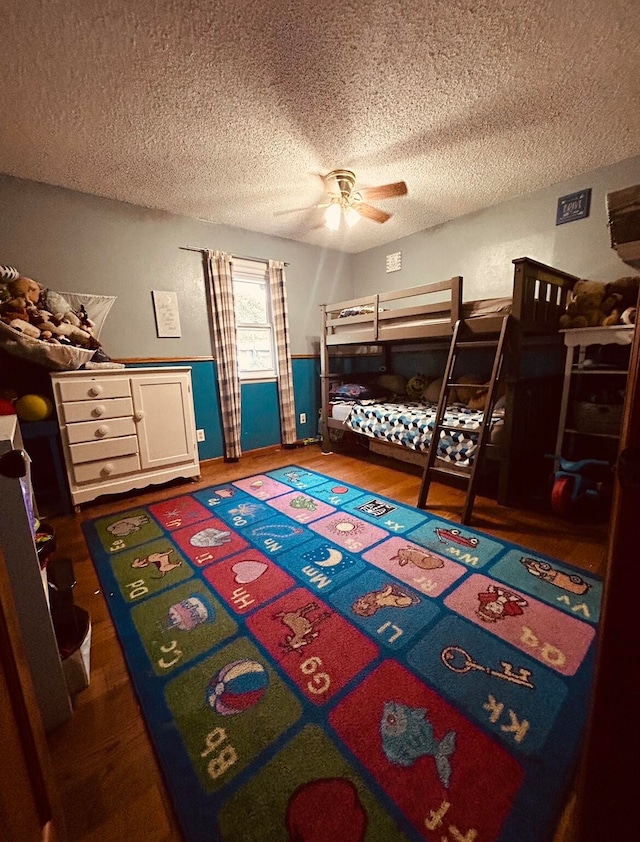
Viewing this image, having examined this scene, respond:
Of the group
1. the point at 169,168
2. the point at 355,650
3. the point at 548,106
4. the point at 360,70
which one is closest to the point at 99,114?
the point at 169,168

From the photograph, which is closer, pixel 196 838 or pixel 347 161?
pixel 196 838

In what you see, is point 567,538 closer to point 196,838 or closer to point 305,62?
point 196,838

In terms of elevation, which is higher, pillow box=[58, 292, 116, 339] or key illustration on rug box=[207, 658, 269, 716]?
pillow box=[58, 292, 116, 339]

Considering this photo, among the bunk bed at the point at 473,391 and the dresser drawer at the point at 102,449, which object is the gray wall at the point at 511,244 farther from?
the dresser drawer at the point at 102,449

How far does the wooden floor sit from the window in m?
2.11

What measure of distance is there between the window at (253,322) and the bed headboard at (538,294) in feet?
8.27

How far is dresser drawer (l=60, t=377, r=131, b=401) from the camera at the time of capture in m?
2.29

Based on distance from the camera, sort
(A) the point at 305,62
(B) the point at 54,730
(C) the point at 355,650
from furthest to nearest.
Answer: (A) the point at 305,62 < (C) the point at 355,650 < (B) the point at 54,730

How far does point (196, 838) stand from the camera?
2.41 ft

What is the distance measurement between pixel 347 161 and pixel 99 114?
59.8 inches

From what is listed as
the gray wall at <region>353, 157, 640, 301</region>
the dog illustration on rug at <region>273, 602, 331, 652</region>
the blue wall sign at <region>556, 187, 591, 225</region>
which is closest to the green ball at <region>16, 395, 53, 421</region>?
the dog illustration on rug at <region>273, 602, 331, 652</region>

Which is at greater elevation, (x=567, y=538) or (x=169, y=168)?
(x=169, y=168)

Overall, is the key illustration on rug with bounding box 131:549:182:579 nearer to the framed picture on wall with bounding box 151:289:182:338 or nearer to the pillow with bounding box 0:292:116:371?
the pillow with bounding box 0:292:116:371

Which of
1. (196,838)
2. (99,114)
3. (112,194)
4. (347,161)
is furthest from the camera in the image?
(112,194)
